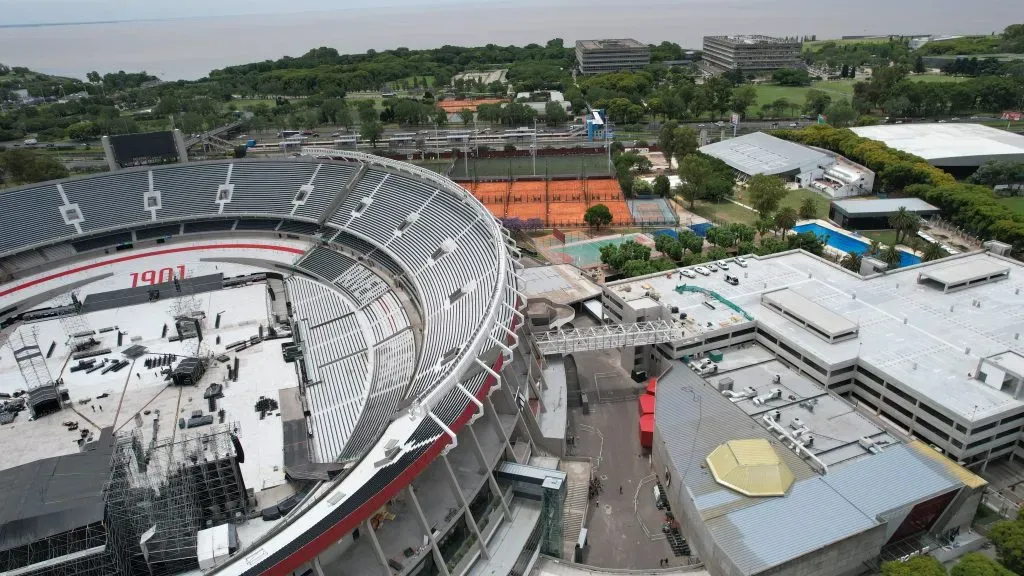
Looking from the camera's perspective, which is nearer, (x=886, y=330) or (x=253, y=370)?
(x=886, y=330)

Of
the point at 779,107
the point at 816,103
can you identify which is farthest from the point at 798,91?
the point at 779,107

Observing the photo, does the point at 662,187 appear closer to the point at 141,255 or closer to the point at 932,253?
the point at 932,253

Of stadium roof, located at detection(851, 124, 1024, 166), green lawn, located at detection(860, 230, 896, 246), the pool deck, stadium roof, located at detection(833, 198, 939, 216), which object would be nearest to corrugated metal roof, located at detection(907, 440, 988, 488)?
the pool deck

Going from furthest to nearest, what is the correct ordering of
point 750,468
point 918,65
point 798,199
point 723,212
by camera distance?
point 918,65, point 798,199, point 723,212, point 750,468

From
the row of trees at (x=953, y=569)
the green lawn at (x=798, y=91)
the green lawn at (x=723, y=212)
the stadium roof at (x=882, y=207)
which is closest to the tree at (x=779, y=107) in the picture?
the green lawn at (x=798, y=91)

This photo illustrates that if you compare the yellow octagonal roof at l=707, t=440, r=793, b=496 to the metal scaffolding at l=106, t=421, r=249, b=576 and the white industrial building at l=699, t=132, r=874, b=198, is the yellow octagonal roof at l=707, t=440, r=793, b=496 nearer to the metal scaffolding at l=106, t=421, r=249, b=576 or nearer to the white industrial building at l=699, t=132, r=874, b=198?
the metal scaffolding at l=106, t=421, r=249, b=576

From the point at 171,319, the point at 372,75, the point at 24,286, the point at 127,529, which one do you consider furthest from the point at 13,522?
the point at 372,75

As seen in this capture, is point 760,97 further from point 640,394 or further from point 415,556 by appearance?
point 415,556
